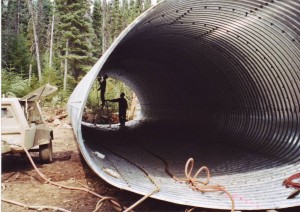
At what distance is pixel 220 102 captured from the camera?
13.3 metres

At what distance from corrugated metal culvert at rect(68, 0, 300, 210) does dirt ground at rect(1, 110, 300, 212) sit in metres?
0.41

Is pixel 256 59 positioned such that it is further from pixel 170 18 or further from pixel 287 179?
pixel 287 179

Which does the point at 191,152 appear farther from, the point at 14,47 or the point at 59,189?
the point at 14,47

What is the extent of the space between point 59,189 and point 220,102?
24.7 ft

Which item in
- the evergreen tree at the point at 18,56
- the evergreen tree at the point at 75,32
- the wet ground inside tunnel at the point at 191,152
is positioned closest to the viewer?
the wet ground inside tunnel at the point at 191,152

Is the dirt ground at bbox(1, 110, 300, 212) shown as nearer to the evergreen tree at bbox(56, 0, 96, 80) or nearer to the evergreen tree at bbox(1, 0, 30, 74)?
the evergreen tree at bbox(1, 0, 30, 74)

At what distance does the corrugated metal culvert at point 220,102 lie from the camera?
6.43 metres

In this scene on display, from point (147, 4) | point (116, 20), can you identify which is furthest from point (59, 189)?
point (147, 4)

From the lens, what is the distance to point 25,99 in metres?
10.1

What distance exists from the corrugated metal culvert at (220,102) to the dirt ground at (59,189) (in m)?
0.41

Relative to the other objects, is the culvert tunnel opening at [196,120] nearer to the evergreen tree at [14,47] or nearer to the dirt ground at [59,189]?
the dirt ground at [59,189]

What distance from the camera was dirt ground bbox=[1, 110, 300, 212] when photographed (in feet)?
20.7

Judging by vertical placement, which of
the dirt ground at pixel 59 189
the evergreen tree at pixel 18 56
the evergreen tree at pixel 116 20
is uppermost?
the evergreen tree at pixel 116 20

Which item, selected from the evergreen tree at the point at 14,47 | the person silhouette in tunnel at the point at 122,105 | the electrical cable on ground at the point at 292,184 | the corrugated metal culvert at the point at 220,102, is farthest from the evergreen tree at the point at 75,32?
the electrical cable on ground at the point at 292,184
